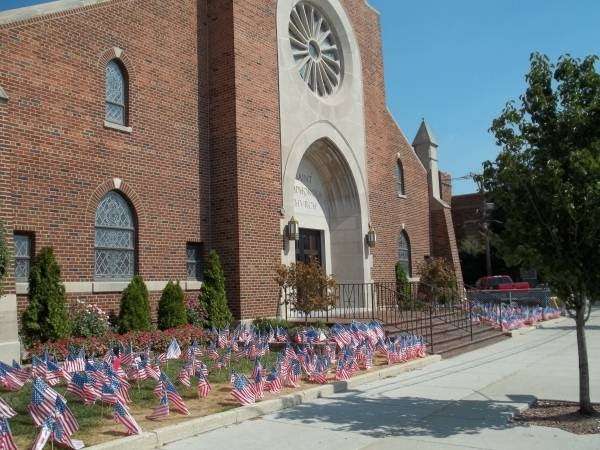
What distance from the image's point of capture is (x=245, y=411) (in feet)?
24.8

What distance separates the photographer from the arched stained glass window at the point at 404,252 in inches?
853

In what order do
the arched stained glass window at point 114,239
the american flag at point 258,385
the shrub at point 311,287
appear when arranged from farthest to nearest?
the shrub at point 311,287, the arched stained glass window at point 114,239, the american flag at point 258,385

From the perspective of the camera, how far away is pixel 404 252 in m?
21.9

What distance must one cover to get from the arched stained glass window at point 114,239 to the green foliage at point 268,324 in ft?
10.5

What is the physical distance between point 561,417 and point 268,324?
310 inches

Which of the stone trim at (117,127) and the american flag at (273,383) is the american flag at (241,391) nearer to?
the american flag at (273,383)

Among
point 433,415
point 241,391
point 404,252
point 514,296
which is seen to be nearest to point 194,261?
point 241,391

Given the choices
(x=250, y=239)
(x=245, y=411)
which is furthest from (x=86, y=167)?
(x=245, y=411)

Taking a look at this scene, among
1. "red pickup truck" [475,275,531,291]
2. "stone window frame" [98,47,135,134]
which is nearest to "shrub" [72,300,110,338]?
"stone window frame" [98,47,135,134]

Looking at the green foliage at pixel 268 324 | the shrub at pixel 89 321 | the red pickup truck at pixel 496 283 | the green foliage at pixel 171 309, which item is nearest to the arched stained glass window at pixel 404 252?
the green foliage at pixel 268 324

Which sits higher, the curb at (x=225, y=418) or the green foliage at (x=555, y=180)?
the green foliage at (x=555, y=180)

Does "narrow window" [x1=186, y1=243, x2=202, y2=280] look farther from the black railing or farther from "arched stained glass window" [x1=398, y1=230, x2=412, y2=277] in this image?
"arched stained glass window" [x1=398, y1=230, x2=412, y2=277]

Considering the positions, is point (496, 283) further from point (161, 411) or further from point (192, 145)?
point (161, 411)

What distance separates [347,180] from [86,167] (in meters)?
9.18
